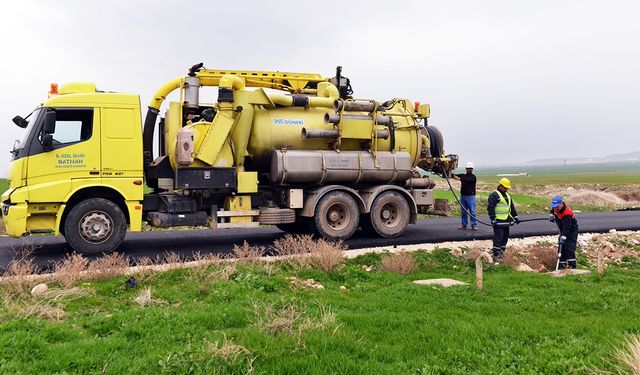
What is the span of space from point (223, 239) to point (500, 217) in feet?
21.2

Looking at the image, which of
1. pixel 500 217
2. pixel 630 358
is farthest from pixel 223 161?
pixel 630 358

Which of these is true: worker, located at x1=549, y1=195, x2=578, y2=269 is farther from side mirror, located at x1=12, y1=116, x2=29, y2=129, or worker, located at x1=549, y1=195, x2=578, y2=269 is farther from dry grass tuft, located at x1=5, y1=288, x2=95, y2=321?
side mirror, located at x1=12, y1=116, x2=29, y2=129

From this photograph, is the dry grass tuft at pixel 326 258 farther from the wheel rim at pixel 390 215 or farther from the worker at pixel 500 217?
the wheel rim at pixel 390 215

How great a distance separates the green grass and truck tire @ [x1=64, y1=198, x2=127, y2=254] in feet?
8.45

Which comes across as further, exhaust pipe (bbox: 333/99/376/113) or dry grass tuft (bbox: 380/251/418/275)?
exhaust pipe (bbox: 333/99/376/113)

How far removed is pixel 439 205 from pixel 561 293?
6491mm

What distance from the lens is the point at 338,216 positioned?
473 inches

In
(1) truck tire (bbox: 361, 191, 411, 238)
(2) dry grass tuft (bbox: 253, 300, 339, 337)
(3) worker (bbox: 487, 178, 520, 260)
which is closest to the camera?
(2) dry grass tuft (bbox: 253, 300, 339, 337)

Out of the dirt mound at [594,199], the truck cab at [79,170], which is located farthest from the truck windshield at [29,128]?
the dirt mound at [594,199]

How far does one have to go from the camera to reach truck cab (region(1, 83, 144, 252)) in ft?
31.5

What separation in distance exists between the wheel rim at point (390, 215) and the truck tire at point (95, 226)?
19.5ft

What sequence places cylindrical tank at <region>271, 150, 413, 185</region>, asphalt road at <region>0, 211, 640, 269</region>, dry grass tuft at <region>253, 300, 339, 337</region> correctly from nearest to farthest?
dry grass tuft at <region>253, 300, 339, 337</region>
asphalt road at <region>0, 211, 640, 269</region>
cylindrical tank at <region>271, 150, 413, 185</region>

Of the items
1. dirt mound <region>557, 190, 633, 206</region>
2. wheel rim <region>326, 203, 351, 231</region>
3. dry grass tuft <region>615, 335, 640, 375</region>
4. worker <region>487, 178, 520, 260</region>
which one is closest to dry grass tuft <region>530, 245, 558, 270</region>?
worker <region>487, 178, 520, 260</region>

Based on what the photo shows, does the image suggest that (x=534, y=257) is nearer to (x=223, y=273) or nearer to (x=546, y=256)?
(x=546, y=256)
